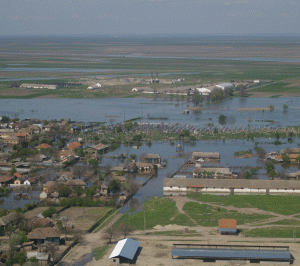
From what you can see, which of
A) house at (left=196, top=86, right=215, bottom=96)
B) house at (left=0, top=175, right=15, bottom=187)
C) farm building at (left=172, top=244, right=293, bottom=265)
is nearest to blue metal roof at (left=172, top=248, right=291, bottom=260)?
farm building at (left=172, top=244, right=293, bottom=265)

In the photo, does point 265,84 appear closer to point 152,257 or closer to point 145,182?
point 145,182

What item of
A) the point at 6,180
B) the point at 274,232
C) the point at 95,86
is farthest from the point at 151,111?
the point at 274,232

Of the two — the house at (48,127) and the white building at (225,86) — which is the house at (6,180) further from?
the white building at (225,86)

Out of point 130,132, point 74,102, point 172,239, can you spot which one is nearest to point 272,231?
point 172,239

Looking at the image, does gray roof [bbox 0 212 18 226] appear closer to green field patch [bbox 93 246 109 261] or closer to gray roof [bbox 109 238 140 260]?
green field patch [bbox 93 246 109 261]

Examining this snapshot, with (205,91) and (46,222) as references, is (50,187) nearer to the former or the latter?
(46,222)

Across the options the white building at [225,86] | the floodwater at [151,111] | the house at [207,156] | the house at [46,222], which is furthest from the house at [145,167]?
the white building at [225,86]
